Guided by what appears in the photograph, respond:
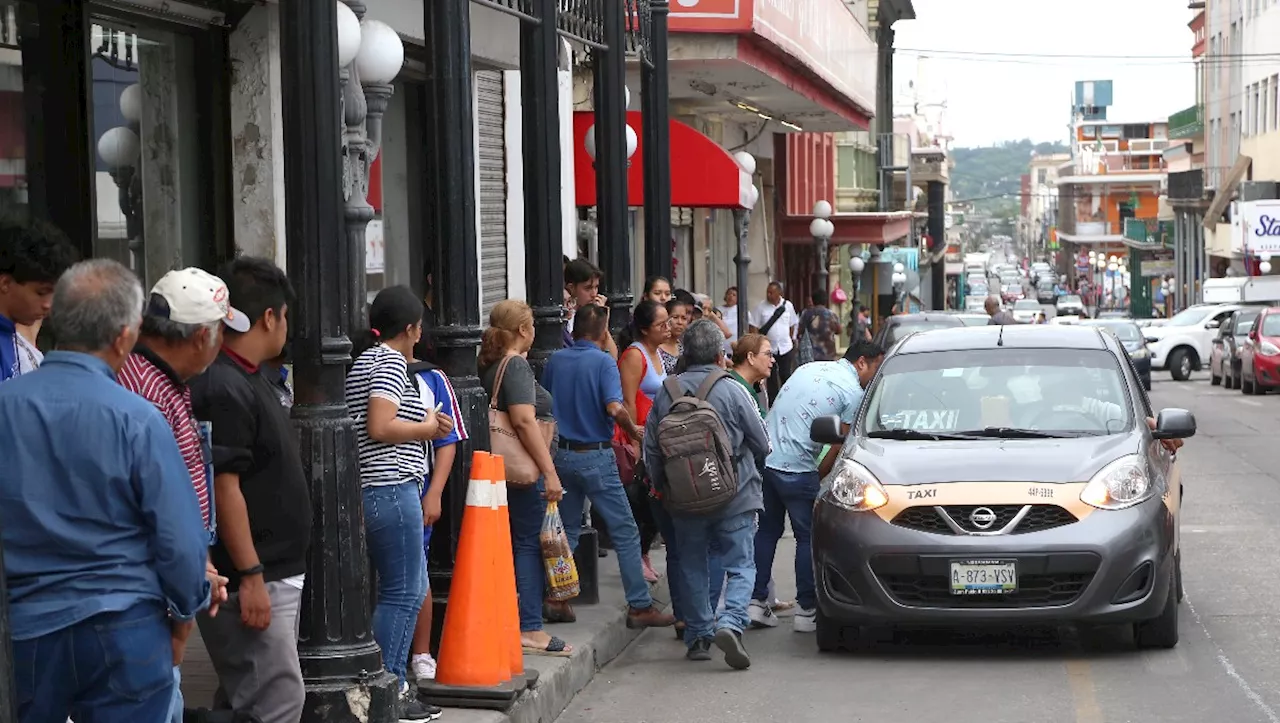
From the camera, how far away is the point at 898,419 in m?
10.4

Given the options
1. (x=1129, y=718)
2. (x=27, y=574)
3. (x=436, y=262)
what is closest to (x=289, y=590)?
(x=27, y=574)

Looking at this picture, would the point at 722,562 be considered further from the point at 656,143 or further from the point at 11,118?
the point at 656,143

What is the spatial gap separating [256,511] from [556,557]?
140 inches

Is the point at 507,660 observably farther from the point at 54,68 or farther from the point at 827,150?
the point at 827,150

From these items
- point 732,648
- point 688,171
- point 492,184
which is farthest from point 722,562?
point 688,171

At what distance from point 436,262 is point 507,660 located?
193cm

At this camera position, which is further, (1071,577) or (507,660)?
(1071,577)

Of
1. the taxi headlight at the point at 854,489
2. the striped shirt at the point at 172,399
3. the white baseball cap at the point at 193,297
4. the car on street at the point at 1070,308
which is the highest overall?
the white baseball cap at the point at 193,297

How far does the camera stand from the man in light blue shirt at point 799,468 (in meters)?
10.5

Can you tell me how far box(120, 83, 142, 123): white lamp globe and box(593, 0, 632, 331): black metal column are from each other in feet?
10.3

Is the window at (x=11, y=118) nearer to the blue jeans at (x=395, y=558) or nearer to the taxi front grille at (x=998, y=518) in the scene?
the blue jeans at (x=395, y=558)

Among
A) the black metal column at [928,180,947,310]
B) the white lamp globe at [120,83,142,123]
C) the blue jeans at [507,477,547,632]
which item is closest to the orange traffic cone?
the blue jeans at [507,477,547,632]

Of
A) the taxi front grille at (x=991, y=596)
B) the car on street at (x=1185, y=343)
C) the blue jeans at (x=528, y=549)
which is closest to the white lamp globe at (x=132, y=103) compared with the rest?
the blue jeans at (x=528, y=549)

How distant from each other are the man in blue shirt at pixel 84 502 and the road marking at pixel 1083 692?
15.1ft
